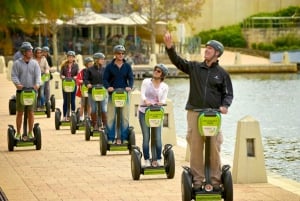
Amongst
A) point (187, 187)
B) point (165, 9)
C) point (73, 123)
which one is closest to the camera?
point (187, 187)

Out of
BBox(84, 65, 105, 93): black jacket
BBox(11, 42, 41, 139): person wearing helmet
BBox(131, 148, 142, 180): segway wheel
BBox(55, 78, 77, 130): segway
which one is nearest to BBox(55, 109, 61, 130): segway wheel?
BBox(55, 78, 77, 130): segway

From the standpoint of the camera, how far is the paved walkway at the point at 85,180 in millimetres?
17188

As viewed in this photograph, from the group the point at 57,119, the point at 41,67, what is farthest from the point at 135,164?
the point at 41,67

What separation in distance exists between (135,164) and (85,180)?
1.07m

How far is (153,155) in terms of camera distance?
735 inches

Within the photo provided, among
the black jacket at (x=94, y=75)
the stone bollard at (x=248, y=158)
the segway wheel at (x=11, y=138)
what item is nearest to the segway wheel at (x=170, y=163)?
the stone bollard at (x=248, y=158)

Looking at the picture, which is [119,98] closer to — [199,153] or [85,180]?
[85,180]

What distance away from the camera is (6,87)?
51.2m

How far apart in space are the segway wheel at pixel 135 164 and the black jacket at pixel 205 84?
3038 millimetres

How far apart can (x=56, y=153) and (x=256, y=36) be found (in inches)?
2752

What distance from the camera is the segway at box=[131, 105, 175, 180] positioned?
18.4 metres

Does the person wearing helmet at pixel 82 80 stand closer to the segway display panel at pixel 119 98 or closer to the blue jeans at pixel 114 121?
the blue jeans at pixel 114 121

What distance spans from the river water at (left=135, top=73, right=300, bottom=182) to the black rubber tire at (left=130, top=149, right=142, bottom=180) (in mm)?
5366

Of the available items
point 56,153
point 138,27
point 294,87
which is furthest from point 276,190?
point 138,27
